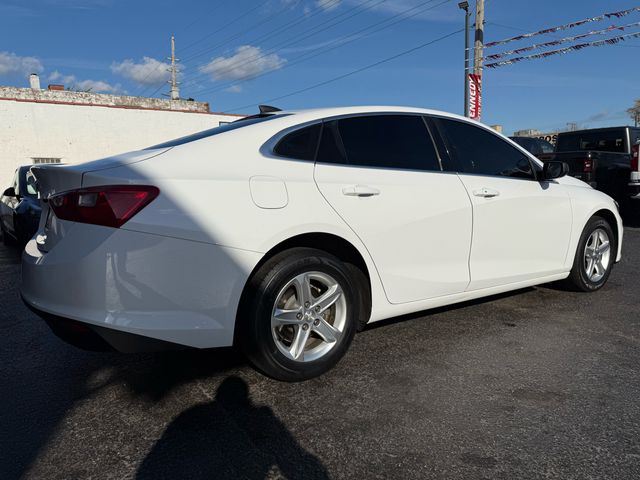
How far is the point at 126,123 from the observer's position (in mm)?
21688

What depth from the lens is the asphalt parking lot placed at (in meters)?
2.19

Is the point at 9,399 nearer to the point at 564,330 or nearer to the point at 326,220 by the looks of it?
the point at 326,220

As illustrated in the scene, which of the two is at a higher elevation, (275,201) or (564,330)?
(275,201)

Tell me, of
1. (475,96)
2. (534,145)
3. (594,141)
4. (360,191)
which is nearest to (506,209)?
(360,191)

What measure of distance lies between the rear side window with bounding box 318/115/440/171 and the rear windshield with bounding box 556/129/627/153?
335 inches

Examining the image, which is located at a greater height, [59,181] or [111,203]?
[59,181]

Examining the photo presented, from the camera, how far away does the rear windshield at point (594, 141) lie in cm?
1024

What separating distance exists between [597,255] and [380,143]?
2828 millimetres

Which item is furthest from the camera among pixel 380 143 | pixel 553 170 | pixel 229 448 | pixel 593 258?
pixel 593 258

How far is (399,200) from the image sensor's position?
324 cm

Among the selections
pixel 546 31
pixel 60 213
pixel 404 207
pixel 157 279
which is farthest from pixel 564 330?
pixel 546 31

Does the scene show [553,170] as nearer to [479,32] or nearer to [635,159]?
[635,159]

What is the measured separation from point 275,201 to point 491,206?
1816 mm

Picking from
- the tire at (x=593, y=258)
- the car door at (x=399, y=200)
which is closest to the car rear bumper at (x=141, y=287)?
the car door at (x=399, y=200)
